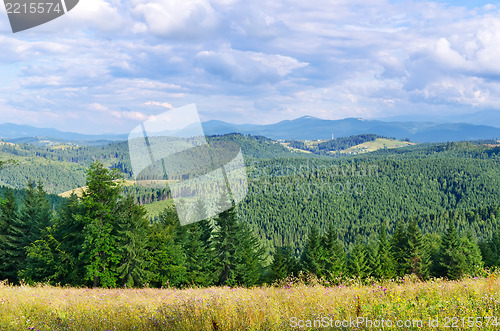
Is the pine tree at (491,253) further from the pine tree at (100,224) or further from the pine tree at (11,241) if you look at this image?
the pine tree at (11,241)

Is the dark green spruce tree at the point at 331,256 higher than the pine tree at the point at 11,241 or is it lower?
lower

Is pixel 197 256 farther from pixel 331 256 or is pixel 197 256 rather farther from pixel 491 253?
pixel 491 253

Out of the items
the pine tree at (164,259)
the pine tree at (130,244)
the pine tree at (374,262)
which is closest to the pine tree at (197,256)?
the pine tree at (164,259)

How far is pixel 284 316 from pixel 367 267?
56.6 meters

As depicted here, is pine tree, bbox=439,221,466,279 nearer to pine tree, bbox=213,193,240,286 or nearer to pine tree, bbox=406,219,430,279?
pine tree, bbox=406,219,430,279

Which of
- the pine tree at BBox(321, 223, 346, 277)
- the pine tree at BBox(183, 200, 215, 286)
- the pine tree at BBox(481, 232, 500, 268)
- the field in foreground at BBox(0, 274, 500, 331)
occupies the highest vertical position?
the field in foreground at BBox(0, 274, 500, 331)

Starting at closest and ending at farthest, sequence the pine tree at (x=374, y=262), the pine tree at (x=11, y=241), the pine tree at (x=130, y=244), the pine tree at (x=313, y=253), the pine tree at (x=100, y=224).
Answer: the pine tree at (x=100, y=224), the pine tree at (x=130, y=244), the pine tree at (x=11, y=241), the pine tree at (x=313, y=253), the pine tree at (x=374, y=262)

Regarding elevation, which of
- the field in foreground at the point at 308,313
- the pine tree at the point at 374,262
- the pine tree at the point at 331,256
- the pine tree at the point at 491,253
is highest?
the field in foreground at the point at 308,313

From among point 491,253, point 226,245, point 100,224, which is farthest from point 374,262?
point 100,224

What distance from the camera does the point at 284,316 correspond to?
21.5 ft

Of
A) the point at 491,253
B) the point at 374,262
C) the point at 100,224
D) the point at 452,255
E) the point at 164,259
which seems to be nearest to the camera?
the point at 100,224

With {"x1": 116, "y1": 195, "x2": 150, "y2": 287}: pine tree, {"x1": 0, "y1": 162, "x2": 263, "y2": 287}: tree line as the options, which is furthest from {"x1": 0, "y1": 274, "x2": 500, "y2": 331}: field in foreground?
{"x1": 116, "y1": 195, "x2": 150, "y2": 287}: pine tree

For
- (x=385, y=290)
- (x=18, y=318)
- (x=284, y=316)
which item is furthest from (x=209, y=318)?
(x=18, y=318)

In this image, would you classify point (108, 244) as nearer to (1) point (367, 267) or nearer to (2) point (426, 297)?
(2) point (426, 297)
